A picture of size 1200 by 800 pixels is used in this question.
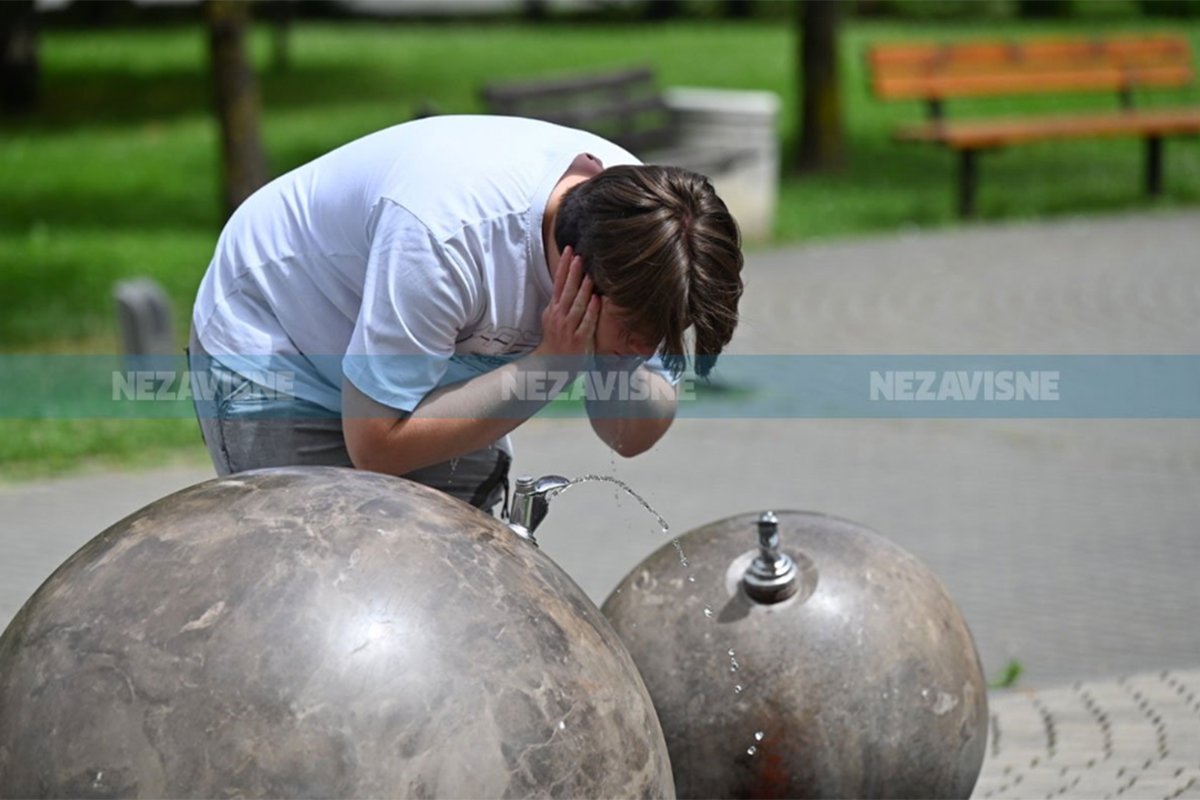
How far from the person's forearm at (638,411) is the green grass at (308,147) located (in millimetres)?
6025

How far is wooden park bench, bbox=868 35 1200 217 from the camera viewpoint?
51.4ft

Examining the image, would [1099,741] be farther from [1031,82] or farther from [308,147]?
[308,147]

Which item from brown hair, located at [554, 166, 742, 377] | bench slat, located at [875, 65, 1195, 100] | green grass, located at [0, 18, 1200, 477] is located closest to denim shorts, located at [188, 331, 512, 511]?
brown hair, located at [554, 166, 742, 377]

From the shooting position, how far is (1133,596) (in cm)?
718

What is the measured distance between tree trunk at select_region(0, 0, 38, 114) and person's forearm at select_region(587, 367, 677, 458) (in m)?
20.2

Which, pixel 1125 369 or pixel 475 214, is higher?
pixel 475 214

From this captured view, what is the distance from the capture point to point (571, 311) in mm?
3529

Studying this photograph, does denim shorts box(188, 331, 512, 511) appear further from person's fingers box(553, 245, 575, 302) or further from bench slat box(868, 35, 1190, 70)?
bench slat box(868, 35, 1190, 70)

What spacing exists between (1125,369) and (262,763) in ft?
27.3

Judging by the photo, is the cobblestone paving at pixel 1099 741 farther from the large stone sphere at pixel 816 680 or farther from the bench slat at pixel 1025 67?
the bench slat at pixel 1025 67

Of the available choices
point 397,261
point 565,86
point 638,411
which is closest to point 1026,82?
point 565,86

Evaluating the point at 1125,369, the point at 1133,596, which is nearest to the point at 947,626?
the point at 1133,596

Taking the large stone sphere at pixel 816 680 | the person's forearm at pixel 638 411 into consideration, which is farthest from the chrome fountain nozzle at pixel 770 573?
the person's forearm at pixel 638 411

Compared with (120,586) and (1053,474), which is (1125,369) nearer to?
(1053,474)
